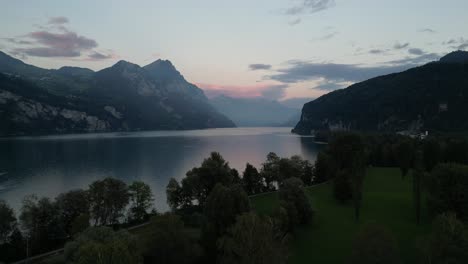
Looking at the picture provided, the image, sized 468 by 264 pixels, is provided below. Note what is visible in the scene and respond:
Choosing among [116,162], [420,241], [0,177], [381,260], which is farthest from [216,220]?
[116,162]

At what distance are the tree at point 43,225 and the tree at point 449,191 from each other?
51.2 m

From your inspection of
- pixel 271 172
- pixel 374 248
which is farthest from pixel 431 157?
pixel 374 248

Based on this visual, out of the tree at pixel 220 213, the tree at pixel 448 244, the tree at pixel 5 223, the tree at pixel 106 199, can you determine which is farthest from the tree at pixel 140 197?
the tree at pixel 448 244

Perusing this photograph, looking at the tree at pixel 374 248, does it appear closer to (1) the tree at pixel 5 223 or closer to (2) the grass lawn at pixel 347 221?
(2) the grass lawn at pixel 347 221

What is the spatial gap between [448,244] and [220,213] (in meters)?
22.2

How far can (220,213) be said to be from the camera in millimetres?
39531

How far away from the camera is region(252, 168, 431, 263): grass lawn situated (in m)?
39.8

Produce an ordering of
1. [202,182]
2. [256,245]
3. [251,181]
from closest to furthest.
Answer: [256,245], [202,182], [251,181]

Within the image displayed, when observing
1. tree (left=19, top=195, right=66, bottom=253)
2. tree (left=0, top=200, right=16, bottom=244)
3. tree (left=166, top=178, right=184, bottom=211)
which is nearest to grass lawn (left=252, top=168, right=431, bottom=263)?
tree (left=166, top=178, right=184, bottom=211)

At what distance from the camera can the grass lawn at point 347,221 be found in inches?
1567

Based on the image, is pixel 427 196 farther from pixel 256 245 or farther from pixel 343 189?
pixel 256 245

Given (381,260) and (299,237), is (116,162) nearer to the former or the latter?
(299,237)

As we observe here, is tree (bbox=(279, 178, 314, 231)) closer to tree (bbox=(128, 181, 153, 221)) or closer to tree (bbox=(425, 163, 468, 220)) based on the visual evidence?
tree (bbox=(425, 163, 468, 220))

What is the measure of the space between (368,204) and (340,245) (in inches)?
828
